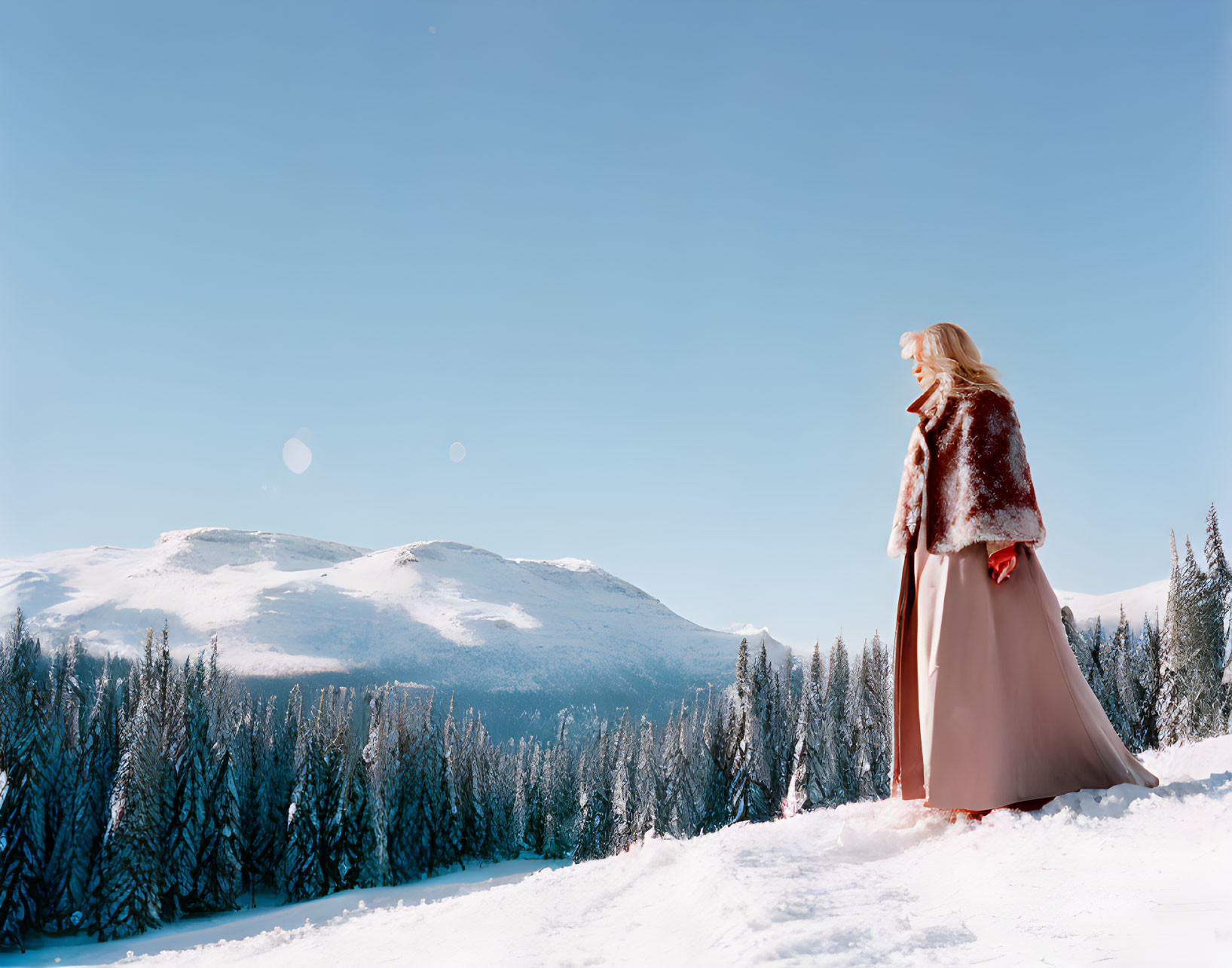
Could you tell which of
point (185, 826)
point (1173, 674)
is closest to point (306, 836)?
point (185, 826)

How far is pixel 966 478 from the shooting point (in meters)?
5.52

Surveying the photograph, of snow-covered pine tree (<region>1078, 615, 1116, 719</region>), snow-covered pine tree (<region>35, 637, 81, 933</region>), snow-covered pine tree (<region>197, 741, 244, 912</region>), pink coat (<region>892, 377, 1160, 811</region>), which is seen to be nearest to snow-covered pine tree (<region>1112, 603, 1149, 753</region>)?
snow-covered pine tree (<region>1078, 615, 1116, 719</region>)

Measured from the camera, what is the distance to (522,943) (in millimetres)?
4043

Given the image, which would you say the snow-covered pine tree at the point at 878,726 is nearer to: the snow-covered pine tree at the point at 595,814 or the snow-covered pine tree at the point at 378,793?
the snow-covered pine tree at the point at 595,814

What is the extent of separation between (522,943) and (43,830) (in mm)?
49877

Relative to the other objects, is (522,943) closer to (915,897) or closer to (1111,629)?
(915,897)

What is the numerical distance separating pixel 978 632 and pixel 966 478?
1.09 m

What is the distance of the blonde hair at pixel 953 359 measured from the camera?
Result: 18.8 feet

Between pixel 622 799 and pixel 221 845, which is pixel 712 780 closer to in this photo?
pixel 622 799

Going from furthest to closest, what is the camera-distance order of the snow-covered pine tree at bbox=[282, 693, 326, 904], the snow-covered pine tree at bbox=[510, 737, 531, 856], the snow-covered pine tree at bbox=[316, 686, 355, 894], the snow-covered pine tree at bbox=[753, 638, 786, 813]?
the snow-covered pine tree at bbox=[510, 737, 531, 856] → the snow-covered pine tree at bbox=[316, 686, 355, 894] → the snow-covered pine tree at bbox=[282, 693, 326, 904] → the snow-covered pine tree at bbox=[753, 638, 786, 813]

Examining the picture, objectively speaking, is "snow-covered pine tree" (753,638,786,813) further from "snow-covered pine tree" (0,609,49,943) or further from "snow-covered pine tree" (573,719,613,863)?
"snow-covered pine tree" (0,609,49,943)

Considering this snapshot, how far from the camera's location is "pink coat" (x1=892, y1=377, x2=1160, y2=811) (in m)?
5.09

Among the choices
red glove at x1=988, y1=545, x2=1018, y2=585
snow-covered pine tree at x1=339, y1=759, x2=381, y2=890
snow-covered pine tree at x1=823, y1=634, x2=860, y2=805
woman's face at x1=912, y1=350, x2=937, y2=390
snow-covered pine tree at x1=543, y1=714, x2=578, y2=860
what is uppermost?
woman's face at x1=912, y1=350, x2=937, y2=390

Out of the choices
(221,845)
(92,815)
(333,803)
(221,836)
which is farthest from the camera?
(333,803)
